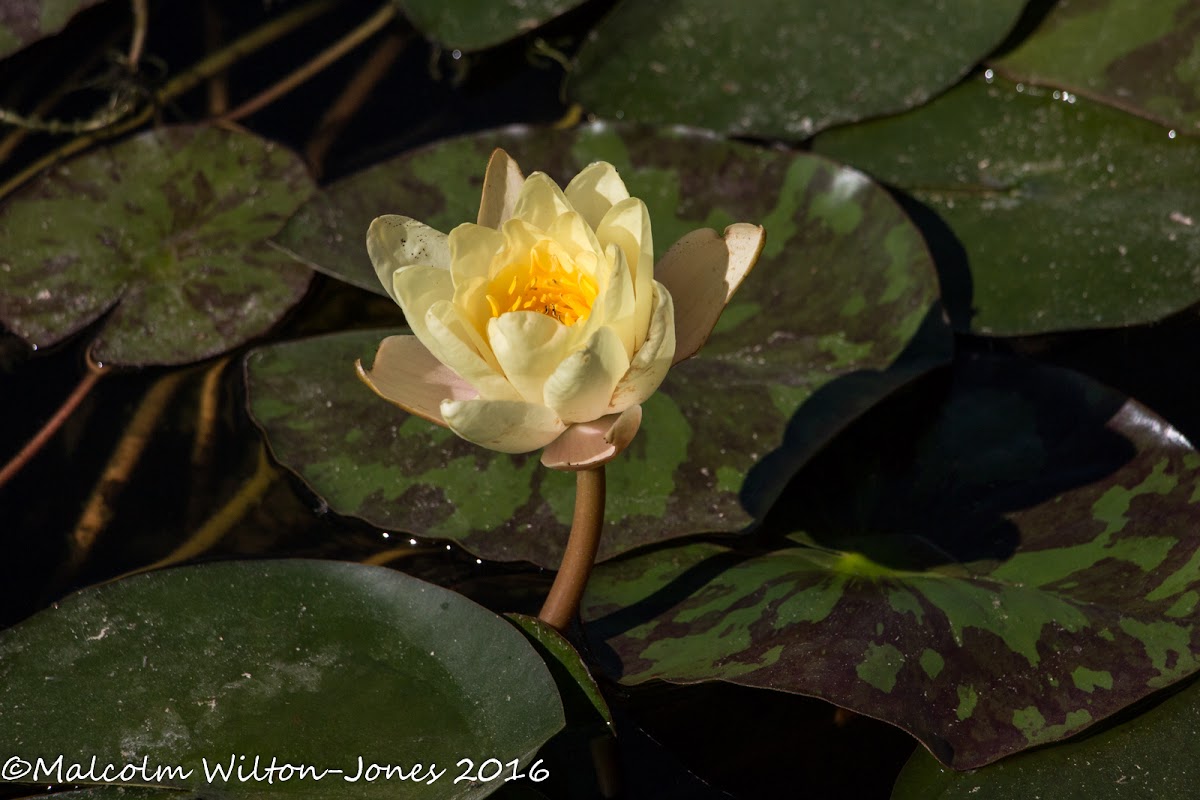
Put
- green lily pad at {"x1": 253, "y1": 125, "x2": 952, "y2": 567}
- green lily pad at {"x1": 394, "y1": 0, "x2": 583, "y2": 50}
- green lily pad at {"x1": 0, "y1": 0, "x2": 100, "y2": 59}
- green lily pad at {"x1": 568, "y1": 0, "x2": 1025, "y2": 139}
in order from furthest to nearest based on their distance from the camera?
1. green lily pad at {"x1": 0, "y1": 0, "x2": 100, "y2": 59}
2. green lily pad at {"x1": 394, "y1": 0, "x2": 583, "y2": 50}
3. green lily pad at {"x1": 568, "y1": 0, "x2": 1025, "y2": 139}
4. green lily pad at {"x1": 253, "y1": 125, "x2": 952, "y2": 567}

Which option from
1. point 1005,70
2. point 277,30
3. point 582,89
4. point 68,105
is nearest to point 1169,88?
point 1005,70

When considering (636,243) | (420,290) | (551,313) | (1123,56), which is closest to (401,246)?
(420,290)

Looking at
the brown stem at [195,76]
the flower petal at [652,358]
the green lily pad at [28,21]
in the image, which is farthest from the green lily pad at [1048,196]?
the green lily pad at [28,21]

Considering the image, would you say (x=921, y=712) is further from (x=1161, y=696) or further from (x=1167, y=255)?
(x=1167, y=255)

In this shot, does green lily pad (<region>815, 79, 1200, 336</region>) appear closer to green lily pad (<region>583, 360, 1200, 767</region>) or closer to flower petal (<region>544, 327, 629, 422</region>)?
green lily pad (<region>583, 360, 1200, 767</region>)

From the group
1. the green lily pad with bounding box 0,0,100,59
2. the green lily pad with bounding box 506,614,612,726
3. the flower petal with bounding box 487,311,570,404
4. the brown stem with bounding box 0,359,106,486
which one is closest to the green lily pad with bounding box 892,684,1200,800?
the green lily pad with bounding box 506,614,612,726

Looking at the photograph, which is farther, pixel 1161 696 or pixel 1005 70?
pixel 1005 70

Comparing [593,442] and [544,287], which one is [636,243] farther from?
[593,442]
